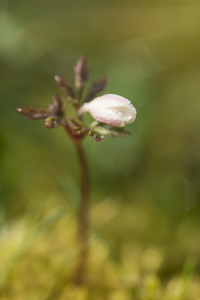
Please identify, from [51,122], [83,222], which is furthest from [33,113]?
[83,222]

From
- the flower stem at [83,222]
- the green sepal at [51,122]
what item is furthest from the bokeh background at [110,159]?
the green sepal at [51,122]

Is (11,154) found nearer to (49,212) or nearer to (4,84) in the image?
(49,212)

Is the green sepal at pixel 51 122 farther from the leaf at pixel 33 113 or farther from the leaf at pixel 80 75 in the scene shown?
the leaf at pixel 80 75

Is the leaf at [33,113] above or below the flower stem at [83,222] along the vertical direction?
above

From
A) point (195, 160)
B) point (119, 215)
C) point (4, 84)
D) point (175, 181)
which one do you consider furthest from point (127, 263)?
point (4, 84)

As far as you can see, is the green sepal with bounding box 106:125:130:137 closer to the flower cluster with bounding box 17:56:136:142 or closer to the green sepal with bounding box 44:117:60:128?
the flower cluster with bounding box 17:56:136:142

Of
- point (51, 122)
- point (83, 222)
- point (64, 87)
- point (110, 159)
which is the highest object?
point (110, 159)

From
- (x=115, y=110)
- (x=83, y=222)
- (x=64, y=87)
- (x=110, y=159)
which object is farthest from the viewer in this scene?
(x=110, y=159)

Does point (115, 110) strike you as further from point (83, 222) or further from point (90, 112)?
point (83, 222)
